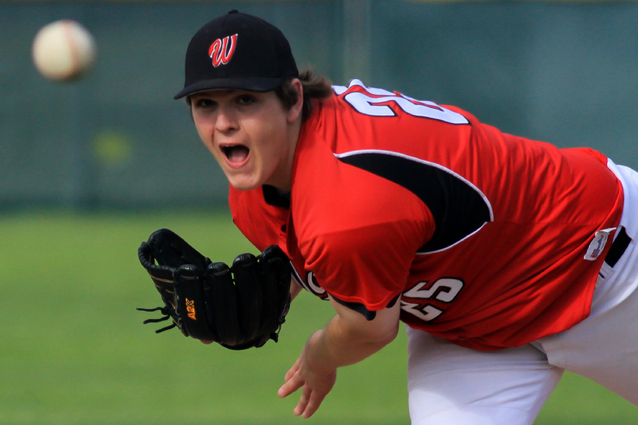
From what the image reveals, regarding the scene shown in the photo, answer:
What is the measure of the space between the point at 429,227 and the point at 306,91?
0.54 metres

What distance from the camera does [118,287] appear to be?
644 cm

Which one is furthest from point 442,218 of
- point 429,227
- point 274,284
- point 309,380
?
point 309,380

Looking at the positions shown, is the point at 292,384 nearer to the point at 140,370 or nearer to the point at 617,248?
the point at 617,248

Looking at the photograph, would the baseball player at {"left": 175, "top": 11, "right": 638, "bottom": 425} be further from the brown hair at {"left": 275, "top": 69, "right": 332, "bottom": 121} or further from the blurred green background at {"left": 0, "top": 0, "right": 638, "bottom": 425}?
the blurred green background at {"left": 0, "top": 0, "right": 638, "bottom": 425}

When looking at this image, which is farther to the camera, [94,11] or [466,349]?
[94,11]

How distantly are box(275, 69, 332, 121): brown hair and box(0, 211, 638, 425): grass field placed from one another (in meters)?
2.10

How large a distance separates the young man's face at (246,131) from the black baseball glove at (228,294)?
1.19ft

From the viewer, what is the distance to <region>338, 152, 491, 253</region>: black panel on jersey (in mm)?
1953

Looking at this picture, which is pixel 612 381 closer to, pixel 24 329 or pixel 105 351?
pixel 105 351

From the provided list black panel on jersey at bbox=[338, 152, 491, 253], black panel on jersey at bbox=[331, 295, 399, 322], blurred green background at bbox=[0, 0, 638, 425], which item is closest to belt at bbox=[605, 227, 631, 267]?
black panel on jersey at bbox=[338, 152, 491, 253]

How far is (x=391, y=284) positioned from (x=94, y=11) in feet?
29.4

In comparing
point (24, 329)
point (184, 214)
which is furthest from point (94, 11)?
point (24, 329)

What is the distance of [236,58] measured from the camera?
1945 mm

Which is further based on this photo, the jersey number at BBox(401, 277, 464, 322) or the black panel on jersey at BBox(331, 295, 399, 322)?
the jersey number at BBox(401, 277, 464, 322)
